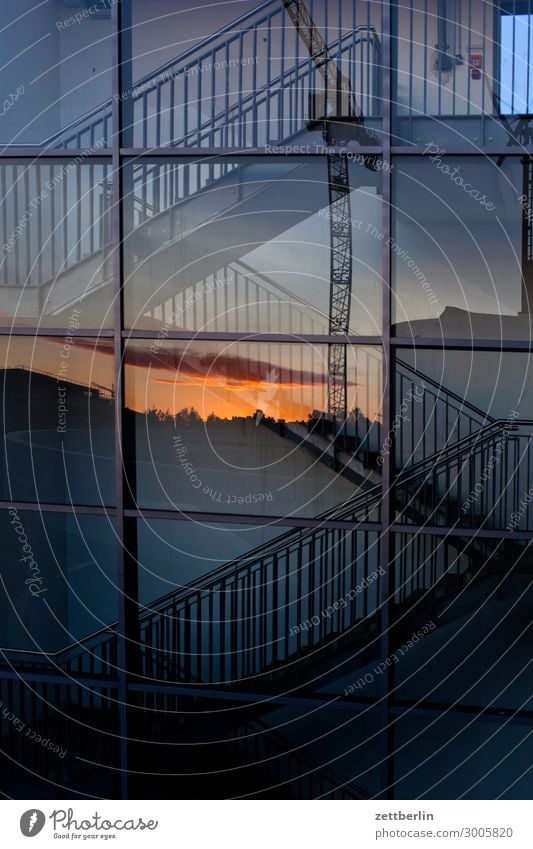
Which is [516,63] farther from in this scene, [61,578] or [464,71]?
[61,578]

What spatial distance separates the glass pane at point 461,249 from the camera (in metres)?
6.99

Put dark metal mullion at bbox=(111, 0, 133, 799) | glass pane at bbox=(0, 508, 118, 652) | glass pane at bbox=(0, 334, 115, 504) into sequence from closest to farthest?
dark metal mullion at bbox=(111, 0, 133, 799) → glass pane at bbox=(0, 334, 115, 504) → glass pane at bbox=(0, 508, 118, 652)

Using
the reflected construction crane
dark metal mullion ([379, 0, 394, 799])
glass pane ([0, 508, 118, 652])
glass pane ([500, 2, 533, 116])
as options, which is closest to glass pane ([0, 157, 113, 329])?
the reflected construction crane

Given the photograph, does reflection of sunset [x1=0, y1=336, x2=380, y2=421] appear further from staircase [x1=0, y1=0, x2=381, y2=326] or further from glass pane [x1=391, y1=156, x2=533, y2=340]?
glass pane [x1=391, y1=156, x2=533, y2=340]

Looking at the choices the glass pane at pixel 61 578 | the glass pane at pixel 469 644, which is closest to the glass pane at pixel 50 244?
the glass pane at pixel 61 578

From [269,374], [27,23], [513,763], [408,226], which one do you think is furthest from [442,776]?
[27,23]

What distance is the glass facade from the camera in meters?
6.76

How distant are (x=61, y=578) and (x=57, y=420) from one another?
4.13ft

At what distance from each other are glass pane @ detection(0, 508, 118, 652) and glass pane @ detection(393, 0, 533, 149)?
391cm

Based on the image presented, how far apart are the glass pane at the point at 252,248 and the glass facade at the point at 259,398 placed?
2 centimetres

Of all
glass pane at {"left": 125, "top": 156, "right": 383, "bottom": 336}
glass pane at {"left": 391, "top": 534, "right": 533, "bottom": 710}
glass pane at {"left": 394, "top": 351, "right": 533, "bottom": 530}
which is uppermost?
glass pane at {"left": 125, "top": 156, "right": 383, "bottom": 336}
